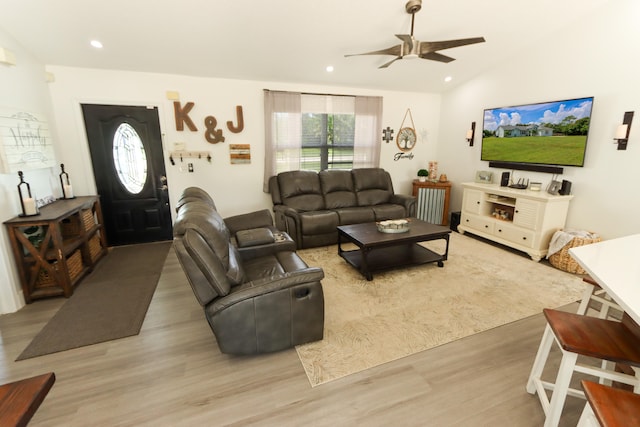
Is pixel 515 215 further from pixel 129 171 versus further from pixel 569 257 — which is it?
pixel 129 171

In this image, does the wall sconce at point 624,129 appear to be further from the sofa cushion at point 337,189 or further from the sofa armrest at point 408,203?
the sofa cushion at point 337,189

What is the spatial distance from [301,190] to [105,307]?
2813mm

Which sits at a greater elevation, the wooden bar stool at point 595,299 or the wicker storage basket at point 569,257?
the wooden bar stool at point 595,299

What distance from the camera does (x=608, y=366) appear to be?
194 centimetres

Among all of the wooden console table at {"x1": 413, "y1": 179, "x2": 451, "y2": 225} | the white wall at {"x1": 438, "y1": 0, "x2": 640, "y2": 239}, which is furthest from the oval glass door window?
the white wall at {"x1": 438, "y1": 0, "x2": 640, "y2": 239}

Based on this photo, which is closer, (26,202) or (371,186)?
(26,202)

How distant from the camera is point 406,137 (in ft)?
18.3

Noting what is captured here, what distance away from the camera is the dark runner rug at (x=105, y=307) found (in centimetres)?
225

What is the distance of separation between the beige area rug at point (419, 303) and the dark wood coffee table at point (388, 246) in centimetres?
13

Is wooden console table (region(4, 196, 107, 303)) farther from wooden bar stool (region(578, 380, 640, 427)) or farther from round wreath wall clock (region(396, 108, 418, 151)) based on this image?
round wreath wall clock (region(396, 108, 418, 151))

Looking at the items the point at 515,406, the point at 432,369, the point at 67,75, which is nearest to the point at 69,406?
the point at 432,369

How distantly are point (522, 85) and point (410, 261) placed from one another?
10.2 ft

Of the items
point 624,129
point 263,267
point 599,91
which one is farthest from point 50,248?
point 599,91

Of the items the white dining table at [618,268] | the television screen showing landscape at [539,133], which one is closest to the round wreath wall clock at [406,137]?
the television screen showing landscape at [539,133]
